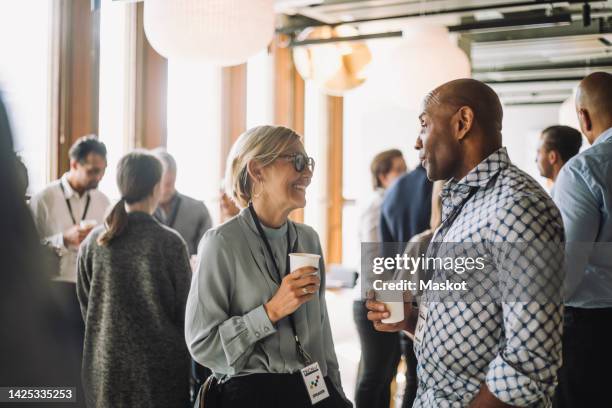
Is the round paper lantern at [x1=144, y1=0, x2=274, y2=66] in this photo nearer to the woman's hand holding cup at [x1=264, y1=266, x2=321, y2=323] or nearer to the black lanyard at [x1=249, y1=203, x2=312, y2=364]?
the black lanyard at [x1=249, y1=203, x2=312, y2=364]

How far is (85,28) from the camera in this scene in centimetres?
463

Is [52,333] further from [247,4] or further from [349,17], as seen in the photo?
[349,17]

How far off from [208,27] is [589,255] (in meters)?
1.76

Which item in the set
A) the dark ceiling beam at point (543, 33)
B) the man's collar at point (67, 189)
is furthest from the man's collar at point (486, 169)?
the dark ceiling beam at point (543, 33)

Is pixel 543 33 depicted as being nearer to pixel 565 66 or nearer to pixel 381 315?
pixel 565 66

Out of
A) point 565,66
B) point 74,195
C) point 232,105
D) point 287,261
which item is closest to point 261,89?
point 232,105

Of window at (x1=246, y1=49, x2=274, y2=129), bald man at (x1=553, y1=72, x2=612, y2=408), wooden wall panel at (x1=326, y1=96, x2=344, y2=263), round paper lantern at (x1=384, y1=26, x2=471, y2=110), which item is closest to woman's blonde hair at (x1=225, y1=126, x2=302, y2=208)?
bald man at (x1=553, y1=72, x2=612, y2=408)

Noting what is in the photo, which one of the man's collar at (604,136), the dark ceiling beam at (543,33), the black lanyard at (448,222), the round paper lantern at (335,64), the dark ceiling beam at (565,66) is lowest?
the black lanyard at (448,222)

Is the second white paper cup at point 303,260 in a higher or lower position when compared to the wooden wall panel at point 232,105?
lower

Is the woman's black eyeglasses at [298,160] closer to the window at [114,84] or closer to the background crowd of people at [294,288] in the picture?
the background crowd of people at [294,288]

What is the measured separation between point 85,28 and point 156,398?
9.81ft

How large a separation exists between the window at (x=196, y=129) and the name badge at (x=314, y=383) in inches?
162

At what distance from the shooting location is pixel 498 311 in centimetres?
138

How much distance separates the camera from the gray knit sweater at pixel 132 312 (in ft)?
8.55
